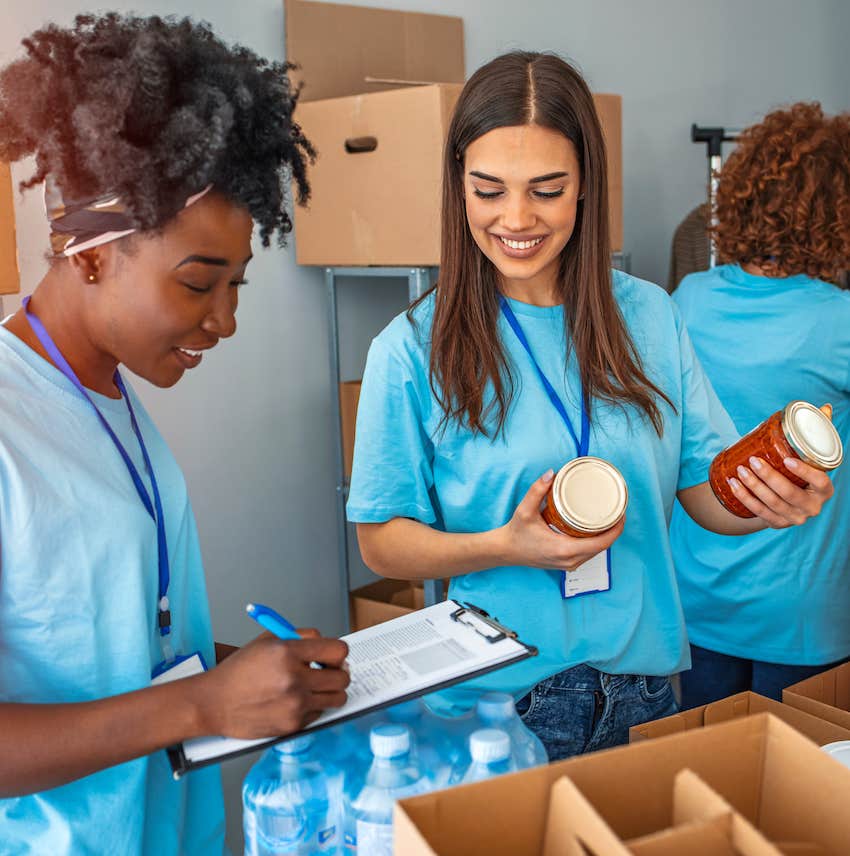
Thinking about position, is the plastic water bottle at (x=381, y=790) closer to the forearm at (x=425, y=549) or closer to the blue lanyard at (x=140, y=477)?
the blue lanyard at (x=140, y=477)

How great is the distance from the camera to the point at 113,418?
1.03 m

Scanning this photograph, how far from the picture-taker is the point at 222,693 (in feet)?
2.69

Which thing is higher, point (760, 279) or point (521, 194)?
point (521, 194)

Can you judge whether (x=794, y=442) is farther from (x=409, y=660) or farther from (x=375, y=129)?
(x=375, y=129)

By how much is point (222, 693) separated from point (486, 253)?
0.75 metres

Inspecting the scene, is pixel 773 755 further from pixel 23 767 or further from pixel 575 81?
→ pixel 575 81

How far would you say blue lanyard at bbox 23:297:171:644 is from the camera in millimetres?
957

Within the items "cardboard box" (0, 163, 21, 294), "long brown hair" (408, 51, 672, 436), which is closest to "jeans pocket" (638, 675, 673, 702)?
"long brown hair" (408, 51, 672, 436)

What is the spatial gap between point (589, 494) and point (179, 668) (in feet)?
1.60

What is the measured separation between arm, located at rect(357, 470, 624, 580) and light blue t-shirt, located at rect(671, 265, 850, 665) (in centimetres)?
98

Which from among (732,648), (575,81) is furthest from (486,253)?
(732,648)

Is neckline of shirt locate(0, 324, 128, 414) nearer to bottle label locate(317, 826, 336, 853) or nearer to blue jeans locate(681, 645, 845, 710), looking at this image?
bottle label locate(317, 826, 336, 853)

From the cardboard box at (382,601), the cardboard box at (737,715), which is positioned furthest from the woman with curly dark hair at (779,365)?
the cardboard box at (737,715)

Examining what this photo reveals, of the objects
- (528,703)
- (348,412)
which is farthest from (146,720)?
(348,412)
